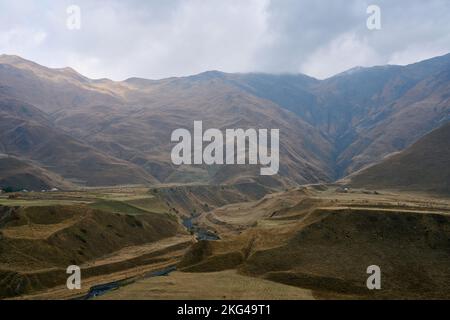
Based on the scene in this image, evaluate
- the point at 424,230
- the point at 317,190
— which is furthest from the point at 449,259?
the point at 317,190

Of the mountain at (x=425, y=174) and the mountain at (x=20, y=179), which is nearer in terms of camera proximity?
the mountain at (x=425, y=174)

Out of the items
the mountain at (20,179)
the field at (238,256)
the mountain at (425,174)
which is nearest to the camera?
the field at (238,256)

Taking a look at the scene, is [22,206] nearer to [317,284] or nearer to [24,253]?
[24,253]

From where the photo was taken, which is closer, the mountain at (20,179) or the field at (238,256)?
the field at (238,256)

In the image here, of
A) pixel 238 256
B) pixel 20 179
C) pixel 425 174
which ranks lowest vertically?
pixel 238 256

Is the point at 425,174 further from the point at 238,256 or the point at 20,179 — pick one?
the point at 20,179

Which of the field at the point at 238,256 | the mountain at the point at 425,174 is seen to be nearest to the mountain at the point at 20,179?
the field at the point at 238,256

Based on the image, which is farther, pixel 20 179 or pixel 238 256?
pixel 20 179

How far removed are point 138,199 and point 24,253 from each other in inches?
2438

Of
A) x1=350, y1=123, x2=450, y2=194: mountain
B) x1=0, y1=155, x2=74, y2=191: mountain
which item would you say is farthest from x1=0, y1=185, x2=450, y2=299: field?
x1=350, y1=123, x2=450, y2=194: mountain

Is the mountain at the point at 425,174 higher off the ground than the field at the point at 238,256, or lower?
higher

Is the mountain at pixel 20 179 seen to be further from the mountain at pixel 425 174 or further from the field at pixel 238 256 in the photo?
the mountain at pixel 425 174

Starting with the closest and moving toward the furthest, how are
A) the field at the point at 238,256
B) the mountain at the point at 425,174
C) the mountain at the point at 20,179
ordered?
the field at the point at 238,256
the mountain at the point at 425,174
the mountain at the point at 20,179

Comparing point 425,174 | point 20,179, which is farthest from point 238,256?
point 20,179
